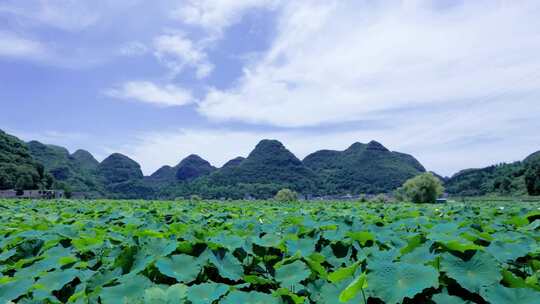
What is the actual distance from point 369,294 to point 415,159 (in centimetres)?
17726

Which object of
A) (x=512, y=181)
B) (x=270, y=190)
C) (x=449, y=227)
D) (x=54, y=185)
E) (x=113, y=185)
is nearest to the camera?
(x=449, y=227)

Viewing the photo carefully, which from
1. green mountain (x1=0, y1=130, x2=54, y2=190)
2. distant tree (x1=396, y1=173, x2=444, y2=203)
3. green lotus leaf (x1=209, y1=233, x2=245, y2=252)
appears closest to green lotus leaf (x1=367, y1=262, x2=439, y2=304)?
green lotus leaf (x1=209, y1=233, x2=245, y2=252)

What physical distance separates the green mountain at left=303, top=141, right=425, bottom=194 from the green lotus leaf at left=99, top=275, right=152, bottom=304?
125433 mm

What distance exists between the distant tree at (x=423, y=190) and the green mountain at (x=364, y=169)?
7495cm

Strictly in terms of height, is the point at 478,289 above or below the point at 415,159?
below

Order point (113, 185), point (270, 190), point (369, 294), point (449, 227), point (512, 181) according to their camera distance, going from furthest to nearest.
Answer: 1. point (113, 185)
2. point (270, 190)
3. point (512, 181)
4. point (449, 227)
5. point (369, 294)

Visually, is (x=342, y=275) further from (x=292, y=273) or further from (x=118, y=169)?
(x=118, y=169)

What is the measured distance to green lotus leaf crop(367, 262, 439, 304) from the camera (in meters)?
1.35

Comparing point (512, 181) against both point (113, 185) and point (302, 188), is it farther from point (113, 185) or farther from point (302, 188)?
point (113, 185)

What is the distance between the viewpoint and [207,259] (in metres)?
1.94

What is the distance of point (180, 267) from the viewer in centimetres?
185

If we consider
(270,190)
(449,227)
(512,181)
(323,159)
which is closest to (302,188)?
(270,190)

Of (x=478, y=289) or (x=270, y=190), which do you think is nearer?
(x=478, y=289)

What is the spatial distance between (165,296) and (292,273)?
0.65 meters
